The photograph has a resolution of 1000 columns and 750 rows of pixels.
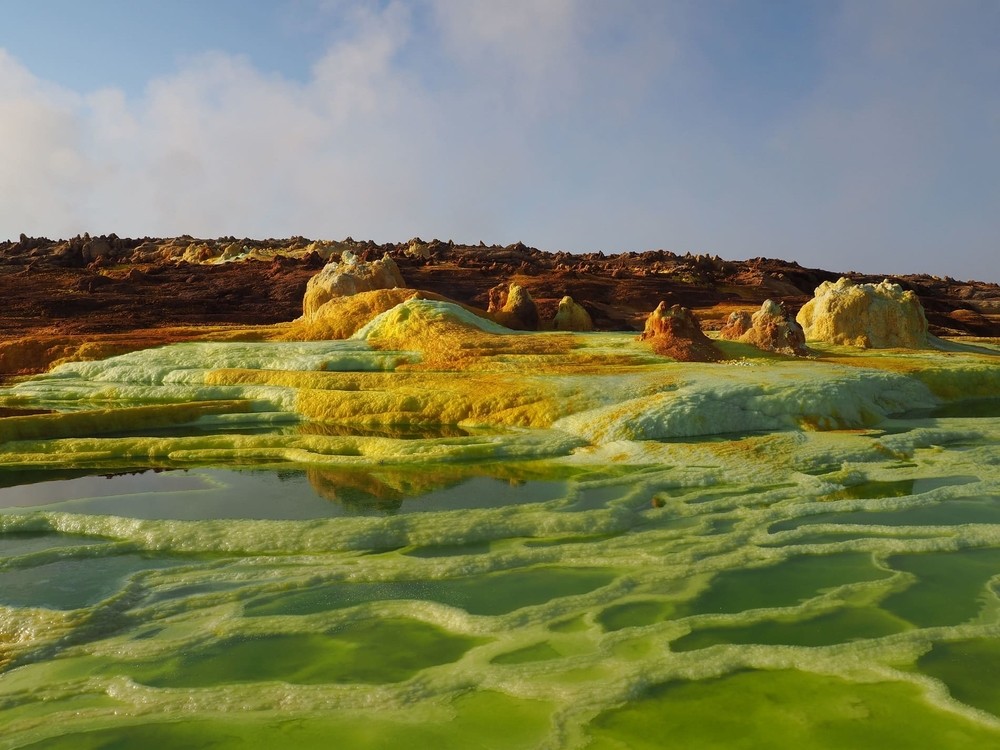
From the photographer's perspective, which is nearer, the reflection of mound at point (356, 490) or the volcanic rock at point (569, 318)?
the reflection of mound at point (356, 490)

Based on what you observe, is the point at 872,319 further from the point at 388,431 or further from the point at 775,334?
the point at 388,431

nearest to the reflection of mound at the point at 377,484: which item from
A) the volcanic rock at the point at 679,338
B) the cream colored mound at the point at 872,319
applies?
the volcanic rock at the point at 679,338

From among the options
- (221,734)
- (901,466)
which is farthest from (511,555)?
(901,466)

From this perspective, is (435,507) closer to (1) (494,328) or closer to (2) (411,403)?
(2) (411,403)

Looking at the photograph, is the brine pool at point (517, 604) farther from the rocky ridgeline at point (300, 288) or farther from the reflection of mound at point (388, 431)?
the rocky ridgeline at point (300, 288)

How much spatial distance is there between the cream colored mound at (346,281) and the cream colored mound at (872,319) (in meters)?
20.0

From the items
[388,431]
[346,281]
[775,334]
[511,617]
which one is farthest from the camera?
[346,281]

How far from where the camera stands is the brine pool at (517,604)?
595cm

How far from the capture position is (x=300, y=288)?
58.5 m

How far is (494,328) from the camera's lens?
2911 centimetres

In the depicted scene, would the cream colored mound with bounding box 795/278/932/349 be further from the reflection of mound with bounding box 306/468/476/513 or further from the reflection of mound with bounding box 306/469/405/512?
the reflection of mound with bounding box 306/469/405/512

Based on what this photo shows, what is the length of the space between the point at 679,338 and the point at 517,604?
1685cm

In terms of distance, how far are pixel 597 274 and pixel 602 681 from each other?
6272cm

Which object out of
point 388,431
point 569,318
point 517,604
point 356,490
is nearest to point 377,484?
point 356,490
